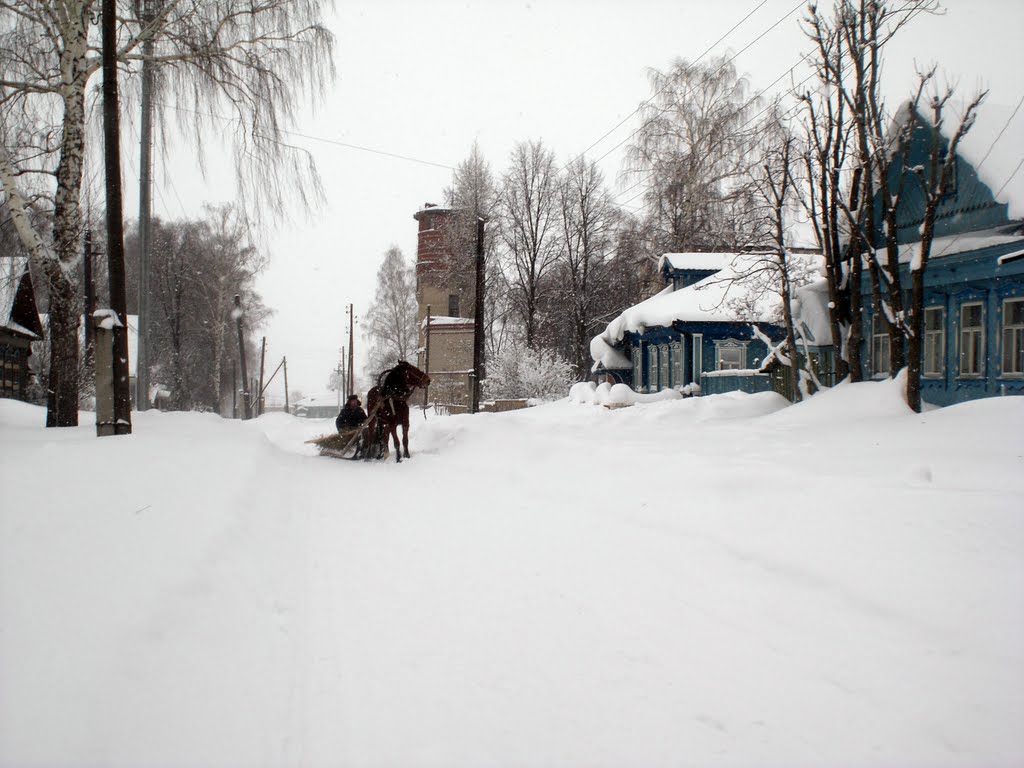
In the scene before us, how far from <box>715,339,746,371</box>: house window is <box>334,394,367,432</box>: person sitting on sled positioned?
13.9 meters

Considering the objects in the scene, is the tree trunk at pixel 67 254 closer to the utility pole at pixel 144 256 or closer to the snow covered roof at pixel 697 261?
the utility pole at pixel 144 256

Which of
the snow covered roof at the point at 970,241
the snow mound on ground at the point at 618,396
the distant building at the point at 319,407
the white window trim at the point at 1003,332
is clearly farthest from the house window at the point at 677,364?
the distant building at the point at 319,407

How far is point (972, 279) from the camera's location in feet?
46.1

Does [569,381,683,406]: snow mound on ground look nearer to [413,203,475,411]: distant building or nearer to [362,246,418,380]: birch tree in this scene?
[413,203,475,411]: distant building

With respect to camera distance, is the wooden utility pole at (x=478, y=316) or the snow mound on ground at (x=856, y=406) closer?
the snow mound on ground at (x=856, y=406)

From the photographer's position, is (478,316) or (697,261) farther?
(697,261)

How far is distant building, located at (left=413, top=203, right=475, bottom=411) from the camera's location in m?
43.5

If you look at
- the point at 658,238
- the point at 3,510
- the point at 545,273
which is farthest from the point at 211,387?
the point at 3,510

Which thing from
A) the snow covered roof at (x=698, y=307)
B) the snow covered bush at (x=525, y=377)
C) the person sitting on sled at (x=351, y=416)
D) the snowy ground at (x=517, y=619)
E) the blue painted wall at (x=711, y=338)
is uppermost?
the snow covered roof at (x=698, y=307)

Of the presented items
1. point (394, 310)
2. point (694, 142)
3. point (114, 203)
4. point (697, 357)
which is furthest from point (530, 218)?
point (114, 203)

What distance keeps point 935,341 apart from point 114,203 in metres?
15.5

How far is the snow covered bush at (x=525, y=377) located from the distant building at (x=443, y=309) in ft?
17.8

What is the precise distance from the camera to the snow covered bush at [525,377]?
31281 millimetres

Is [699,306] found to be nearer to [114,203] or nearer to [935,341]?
[935,341]
